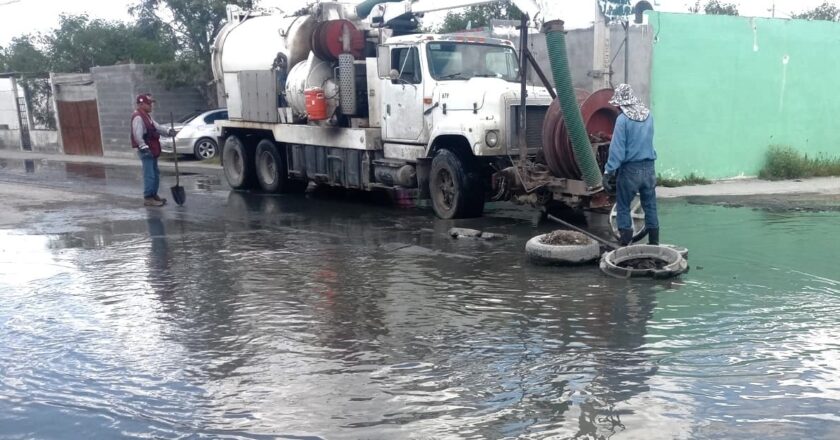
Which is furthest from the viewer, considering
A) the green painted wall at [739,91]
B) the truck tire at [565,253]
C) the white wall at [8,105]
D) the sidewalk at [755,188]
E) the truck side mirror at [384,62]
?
the white wall at [8,105]

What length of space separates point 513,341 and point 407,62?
6883 mm

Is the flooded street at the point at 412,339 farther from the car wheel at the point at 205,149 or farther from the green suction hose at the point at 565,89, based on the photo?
the car wheel at the point at 205,149

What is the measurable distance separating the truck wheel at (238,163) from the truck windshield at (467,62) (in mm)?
6043

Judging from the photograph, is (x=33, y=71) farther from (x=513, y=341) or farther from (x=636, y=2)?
(x=513, y=341)

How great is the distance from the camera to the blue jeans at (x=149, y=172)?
1342cm

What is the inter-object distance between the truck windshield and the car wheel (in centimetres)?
1336

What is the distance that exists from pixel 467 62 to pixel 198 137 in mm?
13506

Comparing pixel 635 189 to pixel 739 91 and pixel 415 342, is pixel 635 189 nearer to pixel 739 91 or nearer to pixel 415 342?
pixel 415 342

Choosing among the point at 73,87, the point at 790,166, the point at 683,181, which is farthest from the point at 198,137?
the point at 790,166

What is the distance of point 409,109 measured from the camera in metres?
11.9

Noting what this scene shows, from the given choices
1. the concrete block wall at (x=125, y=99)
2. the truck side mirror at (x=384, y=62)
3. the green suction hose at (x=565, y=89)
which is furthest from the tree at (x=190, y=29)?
the green suction hose at (x=565, y=89)

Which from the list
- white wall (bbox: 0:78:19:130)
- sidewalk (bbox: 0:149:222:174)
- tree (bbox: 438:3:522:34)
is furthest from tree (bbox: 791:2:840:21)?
white wall (bbox: 0:78:19:130)

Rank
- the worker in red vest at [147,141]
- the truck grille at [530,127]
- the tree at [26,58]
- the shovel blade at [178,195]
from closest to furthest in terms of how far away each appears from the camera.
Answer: the truck grille at [530,127] → the worker in red vest at [147,141] → the shovel blade at [178,195] → the tree at [26,58]

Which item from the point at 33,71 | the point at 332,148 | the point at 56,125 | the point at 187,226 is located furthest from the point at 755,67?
the point at 33,71
